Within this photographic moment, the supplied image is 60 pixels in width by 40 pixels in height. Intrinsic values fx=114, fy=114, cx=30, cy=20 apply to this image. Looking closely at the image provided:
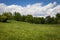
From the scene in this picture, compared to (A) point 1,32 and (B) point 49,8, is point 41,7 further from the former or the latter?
(A) point 1,32

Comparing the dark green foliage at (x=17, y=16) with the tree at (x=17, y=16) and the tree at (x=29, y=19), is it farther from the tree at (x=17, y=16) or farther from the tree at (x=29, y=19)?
the tree at (x=29, y=19)

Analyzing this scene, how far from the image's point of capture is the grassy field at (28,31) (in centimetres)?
486

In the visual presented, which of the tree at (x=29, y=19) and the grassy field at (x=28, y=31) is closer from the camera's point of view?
the grassy field at (x=28, y=31)

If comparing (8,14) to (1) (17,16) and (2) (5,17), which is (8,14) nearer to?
(2) (5,17)

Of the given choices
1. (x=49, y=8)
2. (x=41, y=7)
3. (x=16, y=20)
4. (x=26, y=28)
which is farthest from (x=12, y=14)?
(x=49, y=8)

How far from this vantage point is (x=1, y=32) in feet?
16.7

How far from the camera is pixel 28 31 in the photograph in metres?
5.24

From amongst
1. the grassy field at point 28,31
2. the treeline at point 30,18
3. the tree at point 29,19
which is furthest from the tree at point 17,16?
the tree at point 29,19

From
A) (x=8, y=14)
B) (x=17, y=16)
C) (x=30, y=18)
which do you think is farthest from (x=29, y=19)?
(x=8, y=14)

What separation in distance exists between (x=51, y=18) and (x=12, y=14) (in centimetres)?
199

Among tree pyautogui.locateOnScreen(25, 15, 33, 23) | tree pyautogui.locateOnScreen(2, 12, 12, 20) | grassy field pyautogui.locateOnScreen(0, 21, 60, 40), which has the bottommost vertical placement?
grassy field pyautogui.locateOnScreen(0, 21, 60, 40)

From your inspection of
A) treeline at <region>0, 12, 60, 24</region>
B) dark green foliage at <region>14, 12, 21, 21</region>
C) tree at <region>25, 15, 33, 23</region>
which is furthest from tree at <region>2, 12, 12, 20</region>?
tree at <region>25, 15, 33, 23</region>

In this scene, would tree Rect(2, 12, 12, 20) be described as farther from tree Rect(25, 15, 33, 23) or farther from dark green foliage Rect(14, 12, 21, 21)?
tree Rect(25, 15, 33, 23)

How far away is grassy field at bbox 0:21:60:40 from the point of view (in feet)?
15.9
